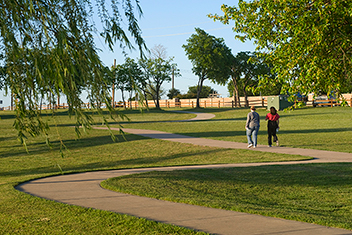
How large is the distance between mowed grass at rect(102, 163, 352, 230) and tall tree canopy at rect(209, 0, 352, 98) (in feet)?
7.86

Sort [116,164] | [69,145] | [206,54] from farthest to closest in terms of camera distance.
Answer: [206,54] → [69,145] → [116,164]

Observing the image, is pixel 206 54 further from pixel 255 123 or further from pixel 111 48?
pixel 111 48

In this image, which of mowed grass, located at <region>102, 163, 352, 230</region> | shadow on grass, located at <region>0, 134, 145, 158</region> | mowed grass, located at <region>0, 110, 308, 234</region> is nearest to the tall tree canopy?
mowed grass, located at <region>102, 163, 352, 230</region>

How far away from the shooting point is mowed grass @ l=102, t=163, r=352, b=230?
594cm

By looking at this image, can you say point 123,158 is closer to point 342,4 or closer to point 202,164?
point 202,164

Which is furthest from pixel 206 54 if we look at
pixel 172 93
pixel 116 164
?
pixel 116 164

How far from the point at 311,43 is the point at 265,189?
4242 mm

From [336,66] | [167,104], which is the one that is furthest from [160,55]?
[336,66]

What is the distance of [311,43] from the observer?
9812 mm

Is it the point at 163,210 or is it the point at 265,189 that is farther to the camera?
the point at 265,189

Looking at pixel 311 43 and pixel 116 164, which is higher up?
pixel 311 43

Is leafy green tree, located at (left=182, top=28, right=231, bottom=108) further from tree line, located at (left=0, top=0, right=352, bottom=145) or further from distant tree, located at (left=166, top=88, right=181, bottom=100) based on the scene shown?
tree line, located at (left=0, top=0, right=352, bottom=145)

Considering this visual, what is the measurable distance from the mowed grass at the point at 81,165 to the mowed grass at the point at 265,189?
61.3 inches

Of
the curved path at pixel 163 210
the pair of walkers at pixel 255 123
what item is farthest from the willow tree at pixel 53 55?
the pair of walkers at pixel 255 123
